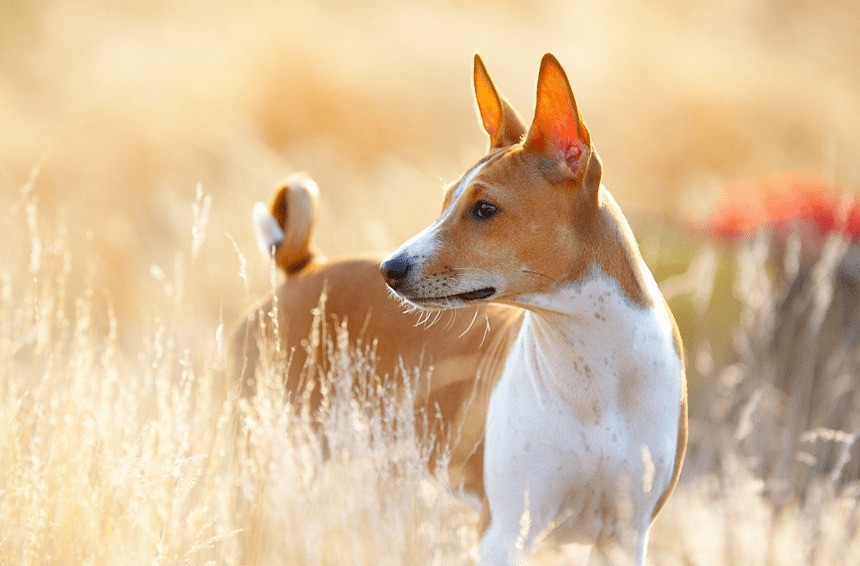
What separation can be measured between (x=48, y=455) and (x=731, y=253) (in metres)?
4.58

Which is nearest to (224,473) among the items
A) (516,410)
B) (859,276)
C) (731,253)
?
(516,410)

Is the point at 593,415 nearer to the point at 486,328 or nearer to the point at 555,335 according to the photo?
the point at 555,335

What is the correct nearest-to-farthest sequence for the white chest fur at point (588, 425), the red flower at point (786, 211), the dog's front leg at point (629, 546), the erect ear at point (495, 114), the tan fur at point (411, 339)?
the white chest fur at point (588, 425) → the dog's front leg at point (629, 546) → the erect ear at point (495, 114) → the tan fur at point (411, 339) → the red flower at point (786, 211)

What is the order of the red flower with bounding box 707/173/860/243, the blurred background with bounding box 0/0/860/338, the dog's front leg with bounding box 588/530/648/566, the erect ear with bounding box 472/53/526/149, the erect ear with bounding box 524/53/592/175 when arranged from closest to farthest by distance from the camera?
the erect ear with bounding box 524/53/592/175, the dog's front leg with bounding box 588/530/648/566, the erect ear with bounding box 472/53/526/149, the red flower with bounding box 707/173/860/243, the blurred background with bounding box 0/0/860/338

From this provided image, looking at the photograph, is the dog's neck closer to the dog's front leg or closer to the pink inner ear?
the pink inner ear

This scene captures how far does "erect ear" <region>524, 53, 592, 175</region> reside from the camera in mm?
2732

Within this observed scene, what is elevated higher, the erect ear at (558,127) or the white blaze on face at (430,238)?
the erect ear at (558,127)

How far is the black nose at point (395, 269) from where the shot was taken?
2748mm

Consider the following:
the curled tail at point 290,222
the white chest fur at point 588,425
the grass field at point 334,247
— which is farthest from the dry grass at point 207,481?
the curled tail at point 290,222

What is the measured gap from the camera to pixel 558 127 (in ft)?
9.27

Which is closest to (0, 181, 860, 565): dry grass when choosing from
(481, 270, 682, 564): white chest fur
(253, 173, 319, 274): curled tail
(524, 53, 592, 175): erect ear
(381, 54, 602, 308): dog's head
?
(481, 270, 682, 564): white chest fur

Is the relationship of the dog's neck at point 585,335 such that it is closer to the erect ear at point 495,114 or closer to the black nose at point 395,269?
the black nose at point 395,269

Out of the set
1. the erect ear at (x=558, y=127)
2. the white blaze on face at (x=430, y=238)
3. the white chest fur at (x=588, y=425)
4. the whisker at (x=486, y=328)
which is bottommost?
the white chest fur at (x=588, y=425)

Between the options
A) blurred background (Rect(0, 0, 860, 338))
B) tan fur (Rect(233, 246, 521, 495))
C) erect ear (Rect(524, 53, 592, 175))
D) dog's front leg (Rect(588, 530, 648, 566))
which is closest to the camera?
erect ear (Rect(524, 53, 592, 175))
